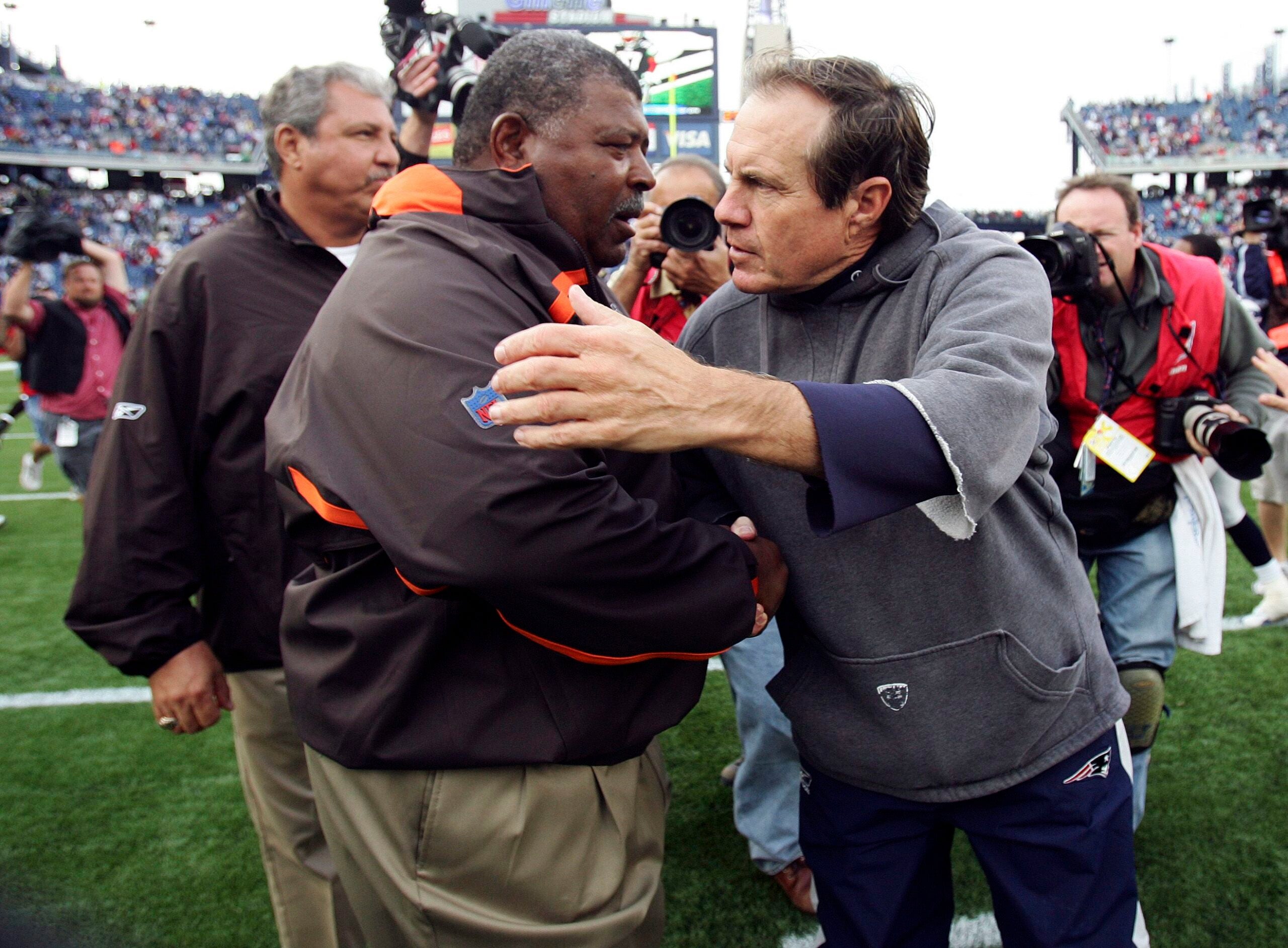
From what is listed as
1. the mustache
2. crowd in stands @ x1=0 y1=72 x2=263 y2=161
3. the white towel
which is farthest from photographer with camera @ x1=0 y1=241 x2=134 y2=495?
crowd in stands @ x1=0 y1=72 x2=263 y2=161

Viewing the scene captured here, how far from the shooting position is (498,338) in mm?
1202

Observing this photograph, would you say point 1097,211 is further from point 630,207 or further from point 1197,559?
point 630,207

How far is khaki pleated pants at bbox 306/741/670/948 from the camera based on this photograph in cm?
135

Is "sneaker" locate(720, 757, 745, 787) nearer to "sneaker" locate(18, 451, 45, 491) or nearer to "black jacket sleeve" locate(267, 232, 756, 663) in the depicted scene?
"black jacket sleeve" locate(267, 232, 756, 663)

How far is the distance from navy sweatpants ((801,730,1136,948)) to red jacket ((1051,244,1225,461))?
137 centimetres

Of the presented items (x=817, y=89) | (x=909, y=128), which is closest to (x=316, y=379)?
(x=817, y=89)

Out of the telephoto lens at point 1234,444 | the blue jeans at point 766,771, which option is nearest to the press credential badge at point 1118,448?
the telephoto lens at point 1234,444

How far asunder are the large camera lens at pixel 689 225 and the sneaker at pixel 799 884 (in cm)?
175

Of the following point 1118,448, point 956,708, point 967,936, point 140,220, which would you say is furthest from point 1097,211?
point 140,220

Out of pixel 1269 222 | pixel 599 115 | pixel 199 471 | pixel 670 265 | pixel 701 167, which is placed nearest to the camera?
pixel 599 115

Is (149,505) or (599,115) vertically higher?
(599,115)

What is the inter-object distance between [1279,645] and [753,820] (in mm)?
3104

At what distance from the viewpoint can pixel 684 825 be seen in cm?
317

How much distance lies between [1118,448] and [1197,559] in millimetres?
388
